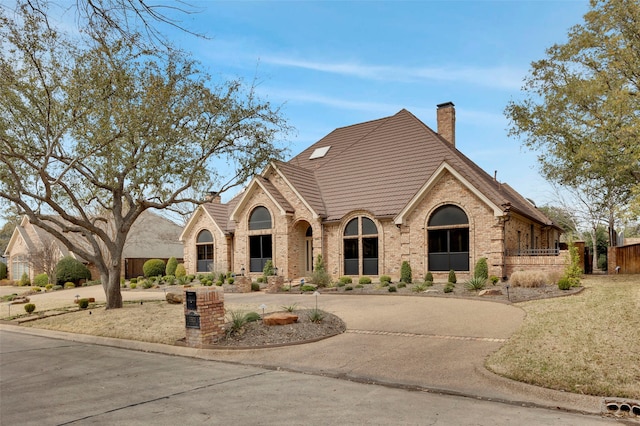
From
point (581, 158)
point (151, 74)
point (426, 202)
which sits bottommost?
point (426, 202)

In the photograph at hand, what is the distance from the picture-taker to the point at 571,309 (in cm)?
1159

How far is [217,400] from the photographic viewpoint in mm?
6434

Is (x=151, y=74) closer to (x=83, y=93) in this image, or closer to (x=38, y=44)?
(x=83, y=93)

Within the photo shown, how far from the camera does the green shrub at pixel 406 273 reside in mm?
21672

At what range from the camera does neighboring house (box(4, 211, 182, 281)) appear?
3669 cm

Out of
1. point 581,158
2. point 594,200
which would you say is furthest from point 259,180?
point 594,200

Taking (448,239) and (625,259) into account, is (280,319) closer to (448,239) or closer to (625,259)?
(448,239)

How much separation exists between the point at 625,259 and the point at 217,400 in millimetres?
24246

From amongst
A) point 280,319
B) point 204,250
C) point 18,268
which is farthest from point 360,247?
point 18,268

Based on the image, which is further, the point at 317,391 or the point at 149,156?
the point at 149,156

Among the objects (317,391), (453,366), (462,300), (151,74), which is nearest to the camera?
(317,391)

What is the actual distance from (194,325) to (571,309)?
9.32 meters

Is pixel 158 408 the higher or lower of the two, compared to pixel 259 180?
lower

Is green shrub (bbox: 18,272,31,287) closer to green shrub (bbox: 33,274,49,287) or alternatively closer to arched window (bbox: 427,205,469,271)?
green shrub (bbox: 33,274,49,287)
